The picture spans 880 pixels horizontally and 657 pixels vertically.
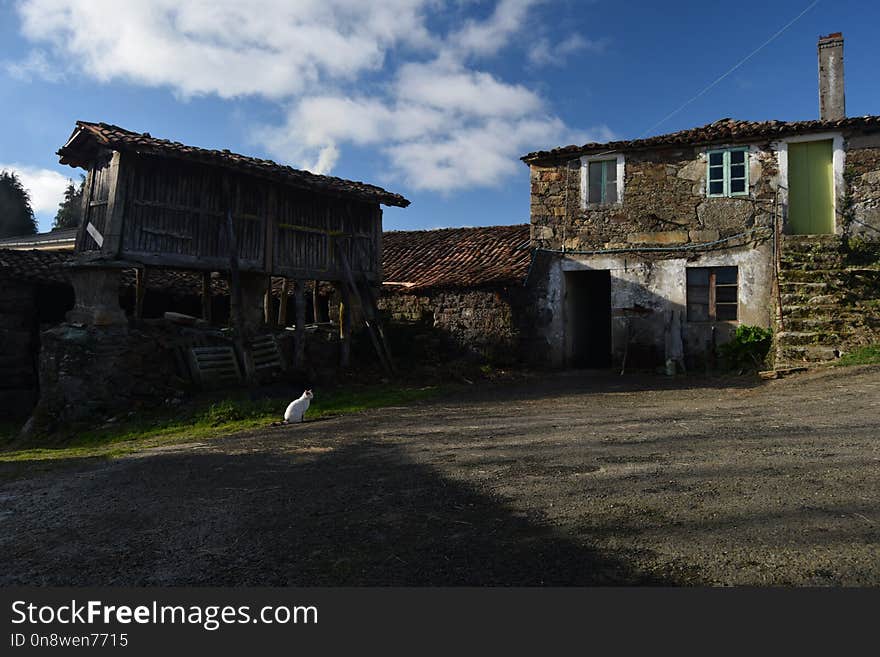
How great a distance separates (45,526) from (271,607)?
2514 millimetres

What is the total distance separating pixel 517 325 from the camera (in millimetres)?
14680

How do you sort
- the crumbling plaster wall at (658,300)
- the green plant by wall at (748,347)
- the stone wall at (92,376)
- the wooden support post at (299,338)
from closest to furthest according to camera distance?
the stone wall at (92,376), the green plant by wall at (748,347), the wooden support post at (299,338), the crumbling plaster wall at (658,300)

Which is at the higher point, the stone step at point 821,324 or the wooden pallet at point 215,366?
the stone step at point 821,324

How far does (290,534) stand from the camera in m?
3.62

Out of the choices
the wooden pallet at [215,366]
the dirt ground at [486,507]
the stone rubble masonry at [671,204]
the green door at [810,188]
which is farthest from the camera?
the green door at [810,188]

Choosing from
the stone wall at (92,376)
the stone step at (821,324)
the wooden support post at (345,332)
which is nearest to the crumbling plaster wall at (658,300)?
the stone step at (821,324)

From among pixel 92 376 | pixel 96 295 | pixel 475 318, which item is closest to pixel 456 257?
pixel 475 318

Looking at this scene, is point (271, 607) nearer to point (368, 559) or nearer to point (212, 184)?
point (368, 559)

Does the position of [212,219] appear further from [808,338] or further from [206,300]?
[808,338]

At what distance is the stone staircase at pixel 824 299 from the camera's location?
1059cm

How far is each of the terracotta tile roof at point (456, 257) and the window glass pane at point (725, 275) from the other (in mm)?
4259

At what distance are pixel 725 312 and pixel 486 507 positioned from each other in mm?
11306

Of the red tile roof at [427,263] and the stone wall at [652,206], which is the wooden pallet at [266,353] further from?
the stone wall at [652,206]

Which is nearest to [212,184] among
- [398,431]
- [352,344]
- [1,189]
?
[352,344]
